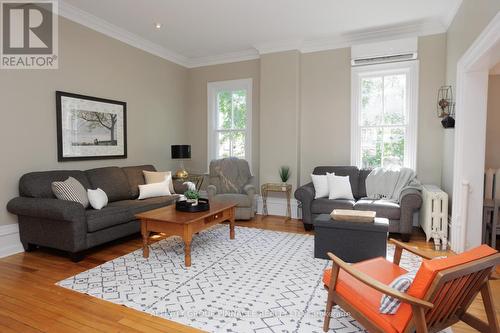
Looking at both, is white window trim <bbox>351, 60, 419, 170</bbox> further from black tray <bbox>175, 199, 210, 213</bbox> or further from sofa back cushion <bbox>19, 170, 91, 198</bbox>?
sofa back cushion <bbox>19, 170, 91, 198</bbox>

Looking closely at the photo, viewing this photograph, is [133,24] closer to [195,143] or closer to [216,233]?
[195,143]

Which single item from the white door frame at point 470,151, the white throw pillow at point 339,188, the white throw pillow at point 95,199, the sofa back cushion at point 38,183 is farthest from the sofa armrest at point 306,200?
the sofa back cushion at point 38,183

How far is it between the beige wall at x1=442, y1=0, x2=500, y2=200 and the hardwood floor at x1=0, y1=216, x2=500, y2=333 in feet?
6.25

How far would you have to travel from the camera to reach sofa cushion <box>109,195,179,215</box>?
3.93 meters

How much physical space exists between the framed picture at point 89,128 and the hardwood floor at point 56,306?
156 centimetres

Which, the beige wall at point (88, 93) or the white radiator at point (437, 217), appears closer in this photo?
the beige wall at point (88, 93)

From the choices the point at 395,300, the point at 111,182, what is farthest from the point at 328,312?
the point at 111,182

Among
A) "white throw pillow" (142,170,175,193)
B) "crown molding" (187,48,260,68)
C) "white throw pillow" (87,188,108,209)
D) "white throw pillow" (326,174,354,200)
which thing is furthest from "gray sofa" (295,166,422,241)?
"white throw pillow" (87,188,108,209)

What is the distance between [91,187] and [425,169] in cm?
502

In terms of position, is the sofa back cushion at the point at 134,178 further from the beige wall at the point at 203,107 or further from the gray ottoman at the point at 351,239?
the gray ottoman at the point at 351,239

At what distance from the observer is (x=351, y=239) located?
10.5 ft

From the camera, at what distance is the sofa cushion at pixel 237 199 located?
16.6 feet

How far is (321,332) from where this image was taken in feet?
6.71

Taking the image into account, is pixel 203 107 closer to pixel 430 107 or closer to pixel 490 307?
pixel 430 107
